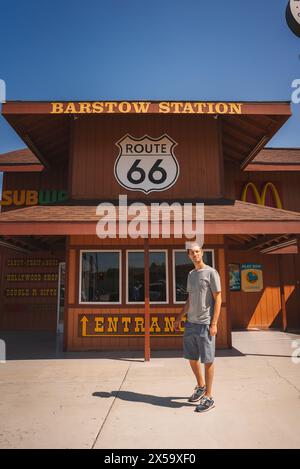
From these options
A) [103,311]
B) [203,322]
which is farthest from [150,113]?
[203,322]

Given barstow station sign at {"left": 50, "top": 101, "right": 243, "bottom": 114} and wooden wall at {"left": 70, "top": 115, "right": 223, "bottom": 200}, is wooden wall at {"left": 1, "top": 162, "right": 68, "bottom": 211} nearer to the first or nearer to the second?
wooden wall at {"left": 70, "top": 115, "right": 223, "bottom": 200}

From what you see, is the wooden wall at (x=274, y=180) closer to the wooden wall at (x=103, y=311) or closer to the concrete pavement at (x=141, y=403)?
the wooden wall at (x=103, y=311)

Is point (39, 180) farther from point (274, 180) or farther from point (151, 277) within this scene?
point (274, 180)

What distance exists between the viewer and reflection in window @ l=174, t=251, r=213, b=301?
907 centimetres

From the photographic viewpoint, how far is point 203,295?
15.0 feet

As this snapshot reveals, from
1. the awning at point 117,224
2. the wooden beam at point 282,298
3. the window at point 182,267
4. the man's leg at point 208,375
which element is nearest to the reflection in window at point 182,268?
the window at point 182,267

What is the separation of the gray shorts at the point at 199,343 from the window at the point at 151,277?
439 centimetres

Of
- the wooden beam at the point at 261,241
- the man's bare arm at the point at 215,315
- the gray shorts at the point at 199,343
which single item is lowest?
the gray shorts at the point at 199,343

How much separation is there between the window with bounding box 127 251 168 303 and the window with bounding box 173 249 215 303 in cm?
26

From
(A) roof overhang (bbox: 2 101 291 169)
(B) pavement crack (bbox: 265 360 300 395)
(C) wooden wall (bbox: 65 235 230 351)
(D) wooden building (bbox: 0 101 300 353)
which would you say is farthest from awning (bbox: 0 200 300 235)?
(A) roof overhang (bbox: 2 101 291 169)

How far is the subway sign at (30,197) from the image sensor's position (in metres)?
13.2

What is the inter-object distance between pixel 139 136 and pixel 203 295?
646 centimetres
